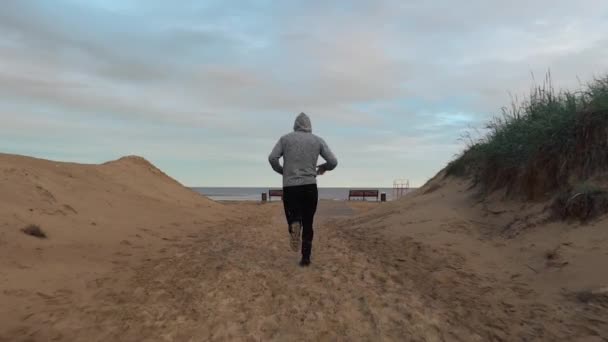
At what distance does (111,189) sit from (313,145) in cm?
843

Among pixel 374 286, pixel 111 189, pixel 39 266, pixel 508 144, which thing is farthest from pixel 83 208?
pixel 508 144

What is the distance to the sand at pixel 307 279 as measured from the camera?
13.8 ft

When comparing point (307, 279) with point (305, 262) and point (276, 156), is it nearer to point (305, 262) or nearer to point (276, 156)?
point (305, 262)

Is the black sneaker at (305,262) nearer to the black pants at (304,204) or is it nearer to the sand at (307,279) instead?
Answer: the black pants at (304,204)

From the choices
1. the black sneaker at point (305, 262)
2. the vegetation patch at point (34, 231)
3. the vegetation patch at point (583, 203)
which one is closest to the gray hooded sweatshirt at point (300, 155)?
the black sneaker at point (305, 262)

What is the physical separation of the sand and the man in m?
0.52

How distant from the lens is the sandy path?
412cm

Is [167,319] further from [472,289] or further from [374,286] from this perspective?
Result: [472,289]

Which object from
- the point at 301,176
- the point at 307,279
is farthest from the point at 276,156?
the point at 307,279

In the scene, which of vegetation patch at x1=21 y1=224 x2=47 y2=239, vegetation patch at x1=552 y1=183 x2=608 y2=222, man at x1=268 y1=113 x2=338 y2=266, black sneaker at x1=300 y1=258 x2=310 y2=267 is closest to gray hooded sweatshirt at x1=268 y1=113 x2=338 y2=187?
man at x1=268 y1=113 x2=338 y2=266

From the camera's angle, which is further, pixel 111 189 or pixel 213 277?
pixel 111 189

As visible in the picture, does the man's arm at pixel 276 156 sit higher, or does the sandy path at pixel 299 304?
the man's arm at pixel 276 156

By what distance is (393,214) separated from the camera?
37.2 feet

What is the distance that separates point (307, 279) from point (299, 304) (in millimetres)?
950
